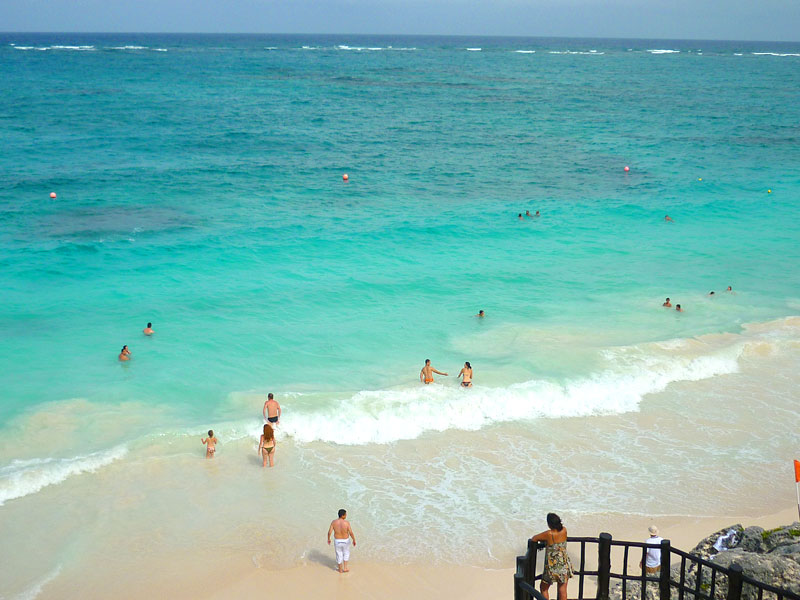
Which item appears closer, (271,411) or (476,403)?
(271,411)

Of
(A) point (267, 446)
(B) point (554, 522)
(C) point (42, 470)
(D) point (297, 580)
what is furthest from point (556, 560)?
(C) point (42, 470)

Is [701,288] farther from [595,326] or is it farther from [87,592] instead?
[87,592]

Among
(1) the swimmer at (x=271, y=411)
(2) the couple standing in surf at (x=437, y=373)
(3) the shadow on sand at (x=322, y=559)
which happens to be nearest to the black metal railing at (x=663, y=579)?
(3) the shadow on sand at (x=322, y=559)

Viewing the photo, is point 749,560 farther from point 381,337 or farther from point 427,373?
point 381,337

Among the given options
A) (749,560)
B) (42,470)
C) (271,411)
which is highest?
(749,560)

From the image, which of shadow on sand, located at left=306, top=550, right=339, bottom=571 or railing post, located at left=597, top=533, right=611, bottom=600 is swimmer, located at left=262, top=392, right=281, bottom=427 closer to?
shadow on sand, located at left=306, top=550, right=339, bottom=571

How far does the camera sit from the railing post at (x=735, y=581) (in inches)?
225

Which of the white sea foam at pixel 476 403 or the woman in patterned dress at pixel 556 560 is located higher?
the woman in patterned dress at pixel 556 560

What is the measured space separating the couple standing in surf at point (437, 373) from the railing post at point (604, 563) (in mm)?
9630

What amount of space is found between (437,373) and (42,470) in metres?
8.69

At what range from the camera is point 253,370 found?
17.7 meters

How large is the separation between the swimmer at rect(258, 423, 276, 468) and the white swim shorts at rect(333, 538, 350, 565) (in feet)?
10.6

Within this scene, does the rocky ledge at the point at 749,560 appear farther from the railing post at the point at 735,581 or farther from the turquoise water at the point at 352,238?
the turquoise water at the point at 352,238

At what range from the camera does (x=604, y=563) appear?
657cm
